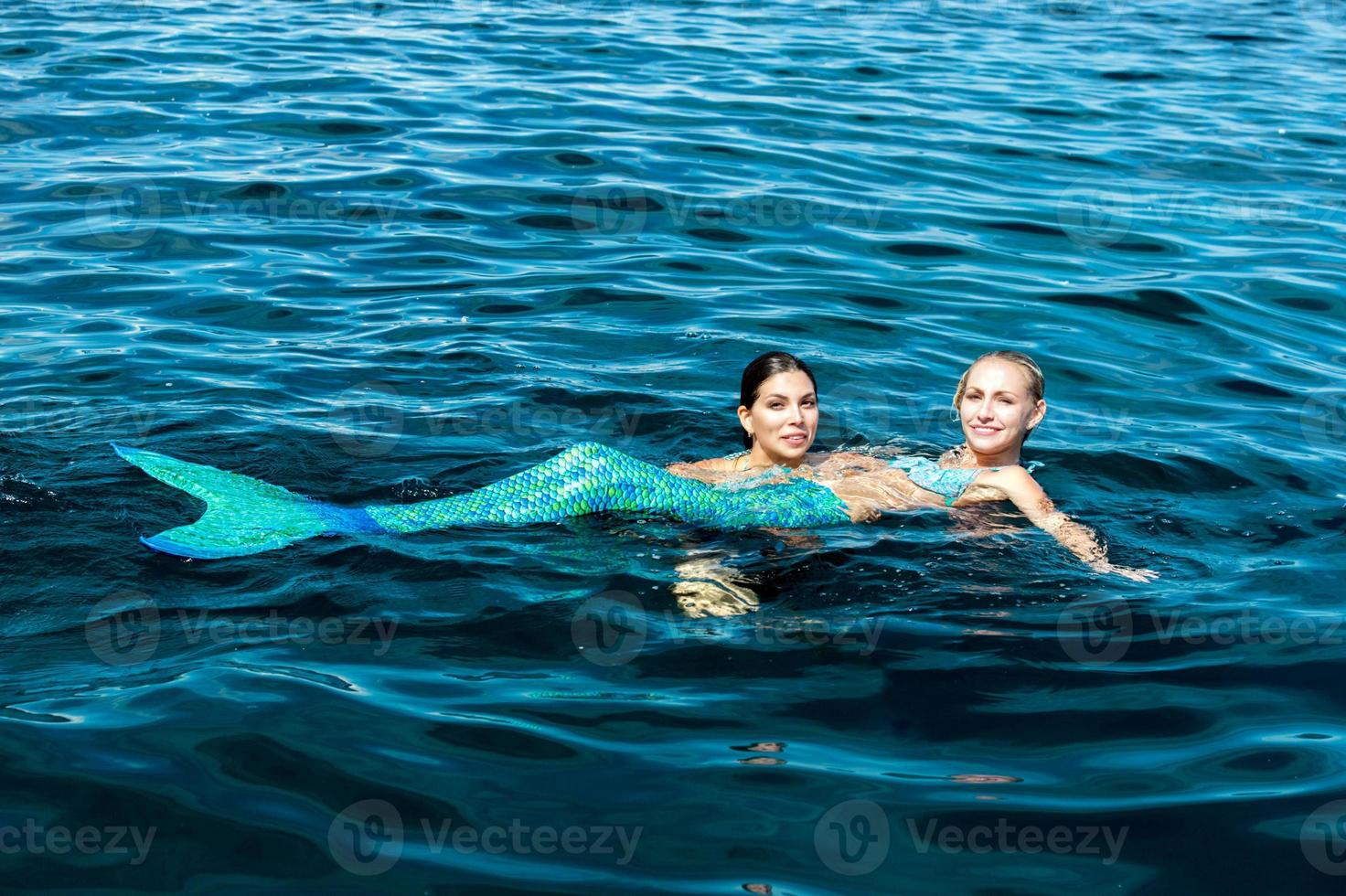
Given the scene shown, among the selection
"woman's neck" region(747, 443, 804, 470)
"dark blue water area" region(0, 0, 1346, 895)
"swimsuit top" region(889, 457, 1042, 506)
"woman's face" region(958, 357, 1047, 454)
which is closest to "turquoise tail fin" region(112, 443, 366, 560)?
"dark blue water area" region(0, 0, 1346, 895)

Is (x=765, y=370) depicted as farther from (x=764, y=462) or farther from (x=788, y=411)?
(x=764, y=462)

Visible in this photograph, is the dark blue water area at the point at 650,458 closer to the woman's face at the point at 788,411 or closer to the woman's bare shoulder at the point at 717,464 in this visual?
the woman's bare shoulder at the point at 717,464

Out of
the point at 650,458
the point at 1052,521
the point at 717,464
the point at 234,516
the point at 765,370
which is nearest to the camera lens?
the point at 234,516

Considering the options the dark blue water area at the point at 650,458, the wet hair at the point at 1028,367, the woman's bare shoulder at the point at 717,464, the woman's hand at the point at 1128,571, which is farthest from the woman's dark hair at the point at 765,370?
the woman's hand at the point at 1128,571

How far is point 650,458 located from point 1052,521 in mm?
2088

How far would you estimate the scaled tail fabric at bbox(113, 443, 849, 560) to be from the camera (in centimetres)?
590

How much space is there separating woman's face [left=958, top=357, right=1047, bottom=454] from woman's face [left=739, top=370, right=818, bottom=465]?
0.75 meters

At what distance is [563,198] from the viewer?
11.6m

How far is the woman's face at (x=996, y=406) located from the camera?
6887mm

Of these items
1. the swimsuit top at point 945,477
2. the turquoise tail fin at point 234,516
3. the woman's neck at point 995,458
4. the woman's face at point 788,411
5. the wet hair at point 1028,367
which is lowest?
the swimsuit top at point 945,477

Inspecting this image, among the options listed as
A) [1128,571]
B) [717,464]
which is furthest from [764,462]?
[1128,571]

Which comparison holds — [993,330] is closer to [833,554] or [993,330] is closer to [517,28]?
[833,554]

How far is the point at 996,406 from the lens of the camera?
688 centimetres

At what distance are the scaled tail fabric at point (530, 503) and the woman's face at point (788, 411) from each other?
1.16ft
